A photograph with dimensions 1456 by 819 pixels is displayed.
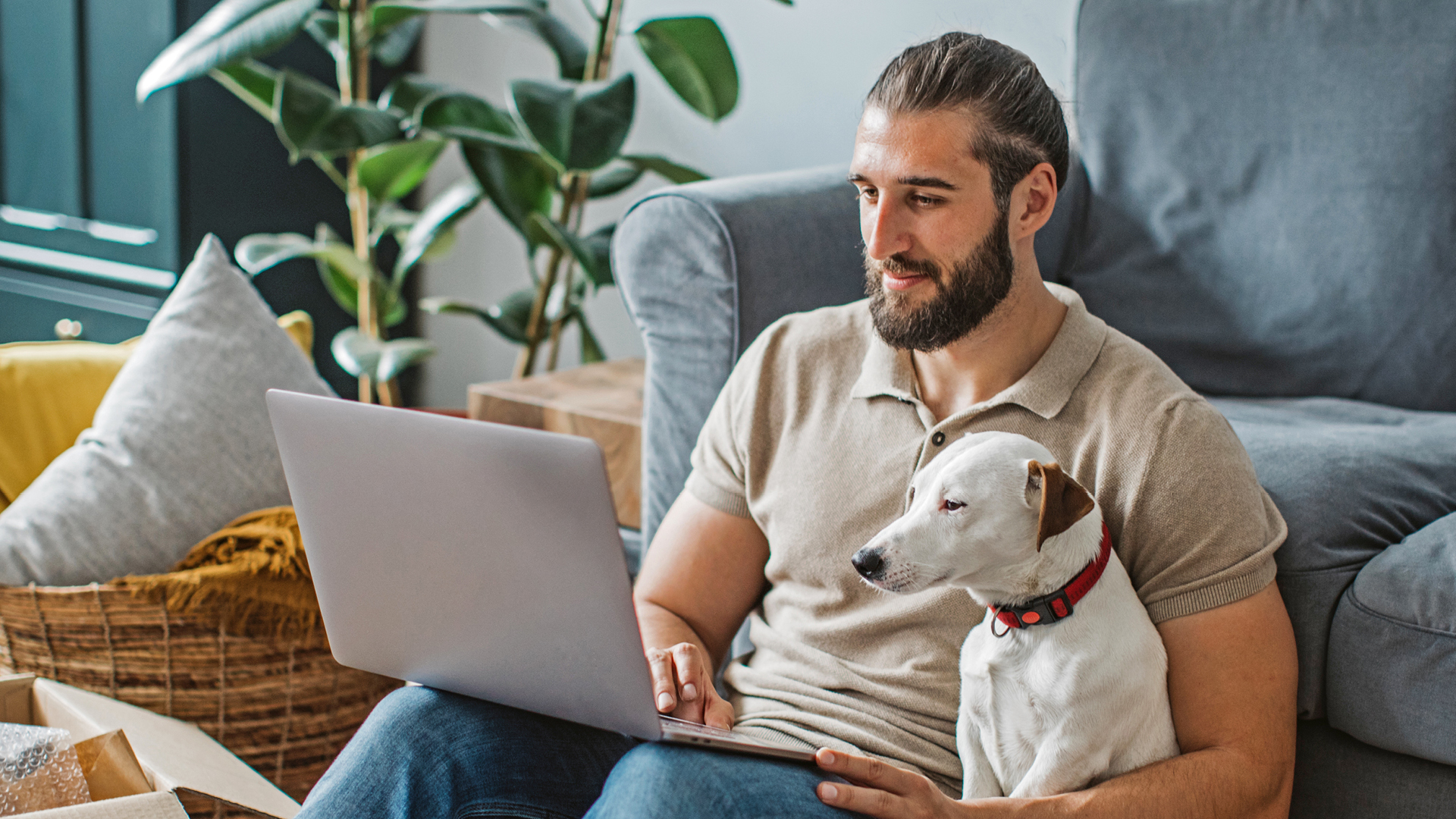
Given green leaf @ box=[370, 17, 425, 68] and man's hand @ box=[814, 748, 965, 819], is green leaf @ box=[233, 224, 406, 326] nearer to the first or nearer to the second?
green leaf @ box=[370, 17, 425, 68]

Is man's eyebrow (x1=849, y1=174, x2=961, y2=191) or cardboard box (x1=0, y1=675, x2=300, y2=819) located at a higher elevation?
man's eyebrow (x1=849, y1=174, x2=961, y2=191)

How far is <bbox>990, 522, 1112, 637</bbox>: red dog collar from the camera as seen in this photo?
862 mm

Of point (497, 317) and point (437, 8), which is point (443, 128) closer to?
point (437, 8)

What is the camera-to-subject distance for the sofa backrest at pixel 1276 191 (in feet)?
4.73

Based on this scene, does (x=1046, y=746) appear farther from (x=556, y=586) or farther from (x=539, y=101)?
(x=539, y=101)

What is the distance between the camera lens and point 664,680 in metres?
0.98

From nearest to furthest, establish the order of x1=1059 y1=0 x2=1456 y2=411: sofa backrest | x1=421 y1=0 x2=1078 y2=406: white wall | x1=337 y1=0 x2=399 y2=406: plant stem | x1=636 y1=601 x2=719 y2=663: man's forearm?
x1=636 y1=601 x2=719 y2=663: man's forearm < x1=1059 y1=0 x2=1456 y2=411: sofa backrest < x1=421 y1=0 x2=1078 y2=406: white wall < x1=337 y1=0 x2=399 y2=406: plant stem

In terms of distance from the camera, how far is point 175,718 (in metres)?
1.37

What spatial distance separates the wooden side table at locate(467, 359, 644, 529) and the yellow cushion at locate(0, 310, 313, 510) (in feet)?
1.77

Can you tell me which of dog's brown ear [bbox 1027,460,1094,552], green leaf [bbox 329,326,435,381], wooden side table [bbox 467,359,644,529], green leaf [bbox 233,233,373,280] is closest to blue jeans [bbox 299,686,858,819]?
dog's brown ear [bbox 1027,460,1094,552]

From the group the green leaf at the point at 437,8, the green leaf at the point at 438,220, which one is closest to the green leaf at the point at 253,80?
the green leaf at the point at 437,8

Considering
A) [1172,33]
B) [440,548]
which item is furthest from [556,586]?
[1172,33]

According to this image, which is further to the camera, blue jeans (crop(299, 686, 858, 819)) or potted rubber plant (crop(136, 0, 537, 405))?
potted rubber plant (crop(136, 0, 537, 405))

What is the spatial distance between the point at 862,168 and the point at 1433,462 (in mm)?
661
